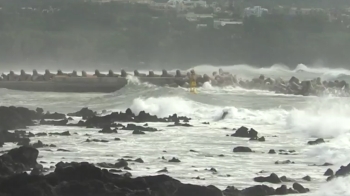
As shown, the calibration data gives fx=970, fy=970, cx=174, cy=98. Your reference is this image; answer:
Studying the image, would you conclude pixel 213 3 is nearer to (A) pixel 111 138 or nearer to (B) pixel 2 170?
(A) pixel 111 138

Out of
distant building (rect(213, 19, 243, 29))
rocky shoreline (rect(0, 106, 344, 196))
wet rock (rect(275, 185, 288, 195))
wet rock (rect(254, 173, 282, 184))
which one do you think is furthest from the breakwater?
distant building (rect(213, 19, 243, 29))

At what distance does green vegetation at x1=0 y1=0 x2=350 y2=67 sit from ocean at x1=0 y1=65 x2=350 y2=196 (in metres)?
49.1

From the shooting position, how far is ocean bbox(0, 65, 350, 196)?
68.6 ft

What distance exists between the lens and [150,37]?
107 m

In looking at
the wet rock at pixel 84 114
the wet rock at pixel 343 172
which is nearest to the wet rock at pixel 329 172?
the wet rock at pixel 343 172

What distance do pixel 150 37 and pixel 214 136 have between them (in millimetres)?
78424

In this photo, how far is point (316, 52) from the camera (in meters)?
96.8

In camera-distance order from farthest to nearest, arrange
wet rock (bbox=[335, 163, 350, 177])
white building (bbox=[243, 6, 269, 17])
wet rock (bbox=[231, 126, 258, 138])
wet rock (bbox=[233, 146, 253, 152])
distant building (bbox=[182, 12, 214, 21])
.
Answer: distant building (bbox=[182, 12, 214, 21]) < white building (bbox=[243, 6, 269, 17]) < wet rock (bbox=[231, 126, 258, 138]) < wet rock (bbox=[233, 146, 253, 152]) < wet rock (bbox=[335, 163, 350, 177])

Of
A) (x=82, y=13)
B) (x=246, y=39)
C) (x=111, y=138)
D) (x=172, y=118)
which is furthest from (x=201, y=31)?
(x=111, y=138)

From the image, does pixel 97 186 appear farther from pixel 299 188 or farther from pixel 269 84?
pixel 269 84

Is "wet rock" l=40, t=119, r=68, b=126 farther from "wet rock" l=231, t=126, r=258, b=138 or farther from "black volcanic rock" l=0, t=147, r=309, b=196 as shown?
"black volcanic rock" l=0, t=147, r=309, b=196

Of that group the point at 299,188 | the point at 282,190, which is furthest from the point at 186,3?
the point at 282,190

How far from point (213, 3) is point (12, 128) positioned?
9673 centimetres

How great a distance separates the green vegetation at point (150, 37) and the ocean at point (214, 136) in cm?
4912
